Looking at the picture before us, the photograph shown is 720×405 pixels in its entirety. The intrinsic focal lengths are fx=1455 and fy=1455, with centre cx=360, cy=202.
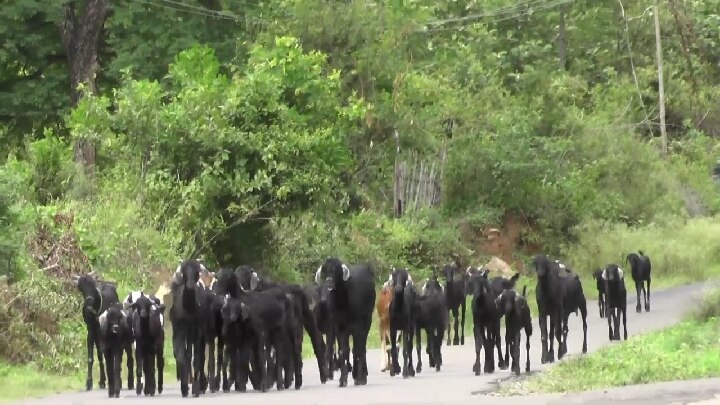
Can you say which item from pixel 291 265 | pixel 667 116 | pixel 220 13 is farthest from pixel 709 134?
pixel 291 265

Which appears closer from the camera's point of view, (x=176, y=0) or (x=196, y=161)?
(x=196, y=161)

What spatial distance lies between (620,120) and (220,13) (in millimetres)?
18442

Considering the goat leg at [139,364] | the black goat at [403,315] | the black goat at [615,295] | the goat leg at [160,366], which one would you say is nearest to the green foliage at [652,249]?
the black goat at [615,295]

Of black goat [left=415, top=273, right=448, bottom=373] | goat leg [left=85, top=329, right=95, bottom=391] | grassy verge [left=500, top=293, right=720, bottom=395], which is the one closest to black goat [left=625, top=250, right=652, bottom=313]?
grassy verge [left=500, top=293, right=720, bottom=395]

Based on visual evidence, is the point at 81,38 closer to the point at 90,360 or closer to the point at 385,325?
the point at 385,325

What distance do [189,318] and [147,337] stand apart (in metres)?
0.68

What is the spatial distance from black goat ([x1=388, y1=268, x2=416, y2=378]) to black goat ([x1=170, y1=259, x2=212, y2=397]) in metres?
3.26

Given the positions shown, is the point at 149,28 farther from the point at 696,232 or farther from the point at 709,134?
the point at 709,134

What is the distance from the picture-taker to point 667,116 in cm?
6038

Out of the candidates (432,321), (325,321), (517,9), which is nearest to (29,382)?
(325,321)

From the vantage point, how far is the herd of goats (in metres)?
19.3

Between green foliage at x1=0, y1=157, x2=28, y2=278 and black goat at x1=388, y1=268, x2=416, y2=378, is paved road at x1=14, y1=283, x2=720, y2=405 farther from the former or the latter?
green foliage at x1=0, y1=157, x2=28, y2=278

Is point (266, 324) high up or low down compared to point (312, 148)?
down

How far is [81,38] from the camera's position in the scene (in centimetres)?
3847
